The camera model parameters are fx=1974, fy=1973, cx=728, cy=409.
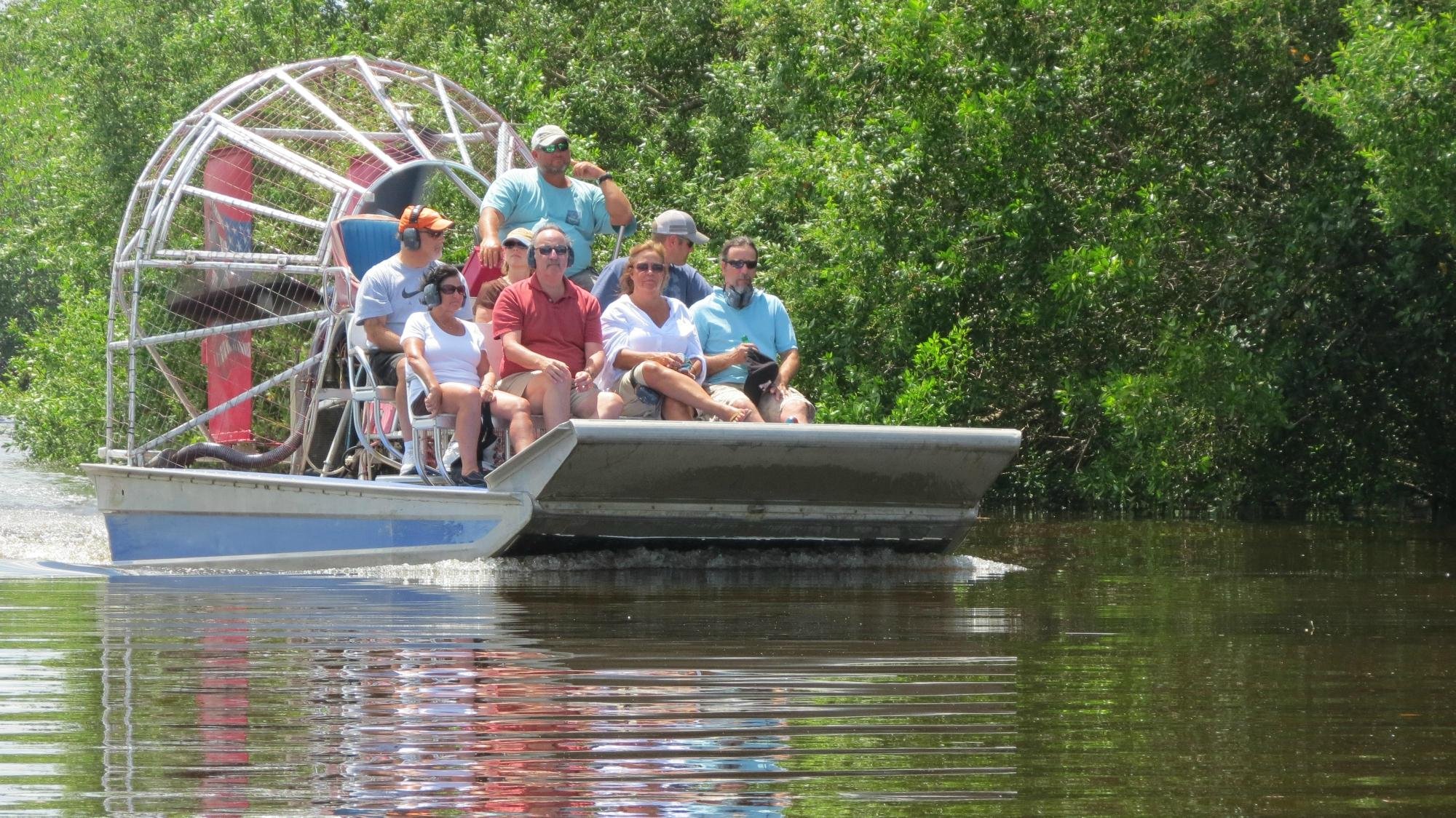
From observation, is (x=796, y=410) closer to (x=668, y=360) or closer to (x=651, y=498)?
(x=668, y=360)

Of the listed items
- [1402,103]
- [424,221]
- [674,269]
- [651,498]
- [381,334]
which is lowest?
[651,498]

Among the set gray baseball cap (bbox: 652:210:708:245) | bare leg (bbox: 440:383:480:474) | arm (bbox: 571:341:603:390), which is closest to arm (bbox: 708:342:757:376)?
arm (bbox: 571:341:603:390)

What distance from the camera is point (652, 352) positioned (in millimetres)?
9930

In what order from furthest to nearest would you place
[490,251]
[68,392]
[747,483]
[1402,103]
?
[68,392] → [1402,103] → [490,251] → [747,483]

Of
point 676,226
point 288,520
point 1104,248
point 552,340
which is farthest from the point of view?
point 1104,248

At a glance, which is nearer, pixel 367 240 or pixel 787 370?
pixel 787 370

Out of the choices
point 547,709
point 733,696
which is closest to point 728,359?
point 733,696

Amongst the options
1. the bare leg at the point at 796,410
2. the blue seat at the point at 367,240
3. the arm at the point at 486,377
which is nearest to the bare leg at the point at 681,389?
the bare leg at the point at 796,410

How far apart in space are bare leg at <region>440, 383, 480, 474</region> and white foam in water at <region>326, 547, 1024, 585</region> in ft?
1.76

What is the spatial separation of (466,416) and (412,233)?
3.82ft

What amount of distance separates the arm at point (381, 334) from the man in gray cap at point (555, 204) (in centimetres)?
79

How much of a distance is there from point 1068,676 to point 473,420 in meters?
4.76

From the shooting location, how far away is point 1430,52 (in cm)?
1198

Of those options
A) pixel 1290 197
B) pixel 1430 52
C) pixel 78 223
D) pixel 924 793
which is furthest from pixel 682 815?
pixel 78 223
